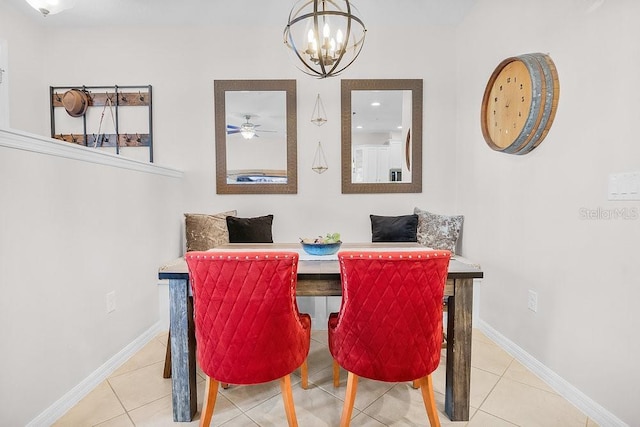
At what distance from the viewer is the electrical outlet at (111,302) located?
6.40 feet

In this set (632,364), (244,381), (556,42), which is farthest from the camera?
(556,42)

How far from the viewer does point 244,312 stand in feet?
3.89

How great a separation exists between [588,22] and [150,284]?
10.4ft

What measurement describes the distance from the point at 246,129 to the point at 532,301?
266 centimetres

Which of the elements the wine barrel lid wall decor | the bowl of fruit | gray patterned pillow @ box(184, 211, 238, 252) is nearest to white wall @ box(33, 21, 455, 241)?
gray patterned pillow @ box(184, 211, 238, 252)

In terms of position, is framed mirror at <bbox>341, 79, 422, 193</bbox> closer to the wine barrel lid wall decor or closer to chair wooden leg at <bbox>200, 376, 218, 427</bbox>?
the wine barrel lid wall decor

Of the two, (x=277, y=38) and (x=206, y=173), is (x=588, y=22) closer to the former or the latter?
(x=277, y=38)

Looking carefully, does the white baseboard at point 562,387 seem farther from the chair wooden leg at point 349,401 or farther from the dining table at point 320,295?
the chair wooden leg at point 349,401

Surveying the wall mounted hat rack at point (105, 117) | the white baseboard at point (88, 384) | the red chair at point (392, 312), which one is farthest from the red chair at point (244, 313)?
the wall mounted hat rack at point (105, 117)

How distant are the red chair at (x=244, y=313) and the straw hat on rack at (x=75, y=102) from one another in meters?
2.67

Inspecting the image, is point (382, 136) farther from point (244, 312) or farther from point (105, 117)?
point (105, 117)

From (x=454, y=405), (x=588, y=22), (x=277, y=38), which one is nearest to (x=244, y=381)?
(x=454, y=405)

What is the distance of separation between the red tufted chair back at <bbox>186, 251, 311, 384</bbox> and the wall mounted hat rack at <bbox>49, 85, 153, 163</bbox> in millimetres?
2317

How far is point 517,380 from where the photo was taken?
6.11 feet
